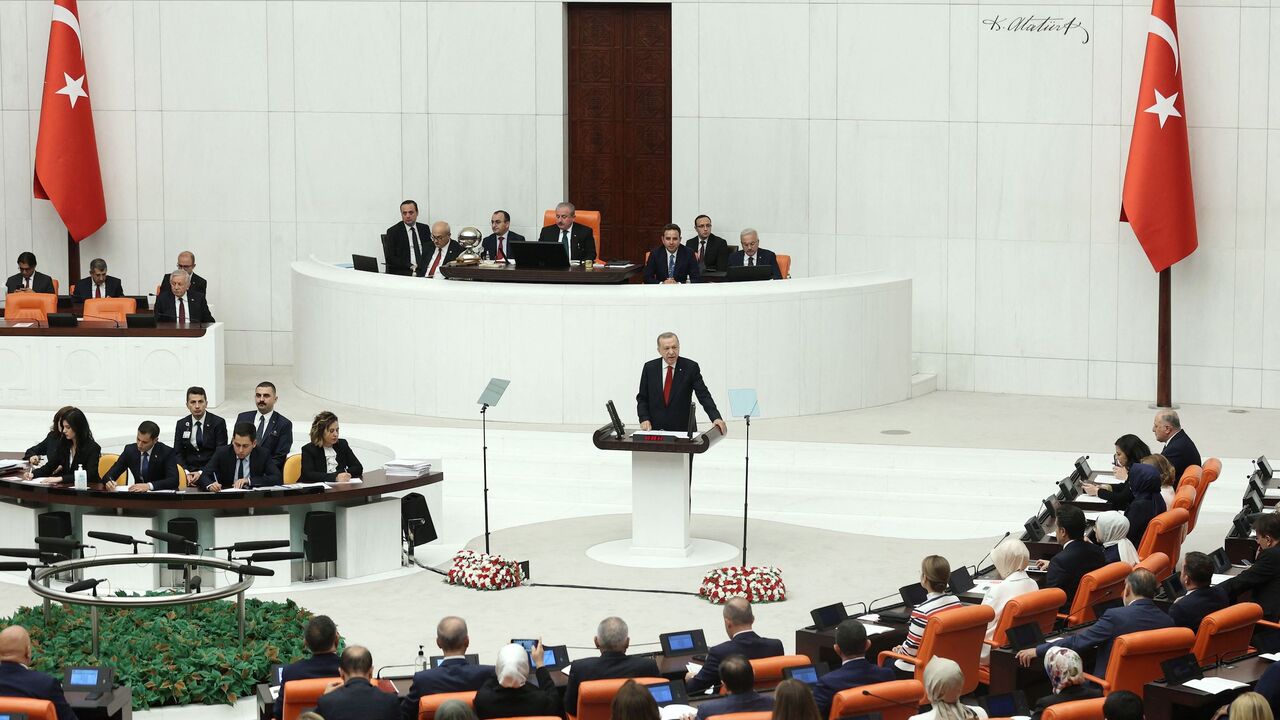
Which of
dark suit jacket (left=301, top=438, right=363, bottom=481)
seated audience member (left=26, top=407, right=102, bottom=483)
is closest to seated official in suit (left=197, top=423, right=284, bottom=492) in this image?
dark suit jacket (left=301, top=438, right=363, bottom=481)

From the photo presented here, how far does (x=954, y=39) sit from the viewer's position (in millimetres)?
18297

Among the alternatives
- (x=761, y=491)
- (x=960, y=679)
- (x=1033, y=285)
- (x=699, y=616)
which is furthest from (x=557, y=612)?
(x=1033, y=285)

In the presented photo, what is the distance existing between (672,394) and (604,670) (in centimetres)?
529

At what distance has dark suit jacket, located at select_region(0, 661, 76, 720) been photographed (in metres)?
7.32

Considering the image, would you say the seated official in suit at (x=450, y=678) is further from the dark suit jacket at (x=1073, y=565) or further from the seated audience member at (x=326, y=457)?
the seated audience member at (x=326, y=457)

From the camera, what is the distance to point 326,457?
490 inches

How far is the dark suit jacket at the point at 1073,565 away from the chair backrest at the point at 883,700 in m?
2.67

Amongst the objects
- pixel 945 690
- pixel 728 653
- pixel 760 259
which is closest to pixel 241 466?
pixel 728 653

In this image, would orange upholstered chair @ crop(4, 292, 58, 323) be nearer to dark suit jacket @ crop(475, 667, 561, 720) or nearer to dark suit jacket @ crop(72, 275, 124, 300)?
dark suit jacket @ crop(72, 275, 124, 300)

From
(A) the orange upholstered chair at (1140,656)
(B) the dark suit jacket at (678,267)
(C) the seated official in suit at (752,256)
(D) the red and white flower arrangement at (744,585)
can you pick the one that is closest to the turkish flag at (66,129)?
(B) the dark suit jacket at (678,267)

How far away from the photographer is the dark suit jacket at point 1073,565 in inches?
384

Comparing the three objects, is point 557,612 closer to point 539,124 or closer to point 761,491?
point 761,491

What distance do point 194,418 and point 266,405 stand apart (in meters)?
0.64

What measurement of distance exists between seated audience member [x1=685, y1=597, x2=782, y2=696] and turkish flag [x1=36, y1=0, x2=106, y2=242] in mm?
13884
